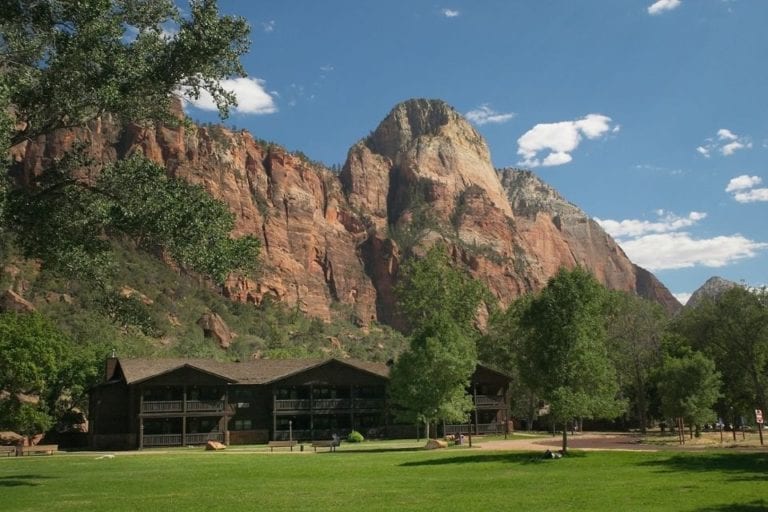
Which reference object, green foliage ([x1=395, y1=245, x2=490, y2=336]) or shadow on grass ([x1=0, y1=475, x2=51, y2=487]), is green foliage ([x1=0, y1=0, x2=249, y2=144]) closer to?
shadow on grass ([x1=0, y1=475, x2=51, y2=487])

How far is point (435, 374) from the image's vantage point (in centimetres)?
4981

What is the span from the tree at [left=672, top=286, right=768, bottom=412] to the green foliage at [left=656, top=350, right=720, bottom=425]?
271 inches

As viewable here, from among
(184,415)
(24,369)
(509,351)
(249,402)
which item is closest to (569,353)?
(184,415)

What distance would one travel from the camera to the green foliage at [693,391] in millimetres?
50406

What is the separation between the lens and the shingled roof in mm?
59831

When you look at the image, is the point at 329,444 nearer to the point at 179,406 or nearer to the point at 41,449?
the point at 179,406

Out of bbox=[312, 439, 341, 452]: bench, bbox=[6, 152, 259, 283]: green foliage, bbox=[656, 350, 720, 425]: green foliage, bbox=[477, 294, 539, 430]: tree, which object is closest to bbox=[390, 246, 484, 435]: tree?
bbox=[312, 439, 341, 452]: bench

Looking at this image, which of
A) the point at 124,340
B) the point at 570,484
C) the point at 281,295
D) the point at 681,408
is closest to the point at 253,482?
the point at 570,484

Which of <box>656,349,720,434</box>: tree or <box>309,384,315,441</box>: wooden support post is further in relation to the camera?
<box>309,384,315,441</box>: wooden support post

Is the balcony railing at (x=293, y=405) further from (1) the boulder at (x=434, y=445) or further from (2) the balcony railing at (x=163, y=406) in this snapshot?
(1) the boulder at (x=434, y=445)

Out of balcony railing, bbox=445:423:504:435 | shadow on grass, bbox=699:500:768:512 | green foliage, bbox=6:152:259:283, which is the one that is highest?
green foliage, bbox=6:152:259:283

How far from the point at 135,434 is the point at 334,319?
118m

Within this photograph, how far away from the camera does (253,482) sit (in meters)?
25.9

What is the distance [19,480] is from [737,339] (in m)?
53.4
